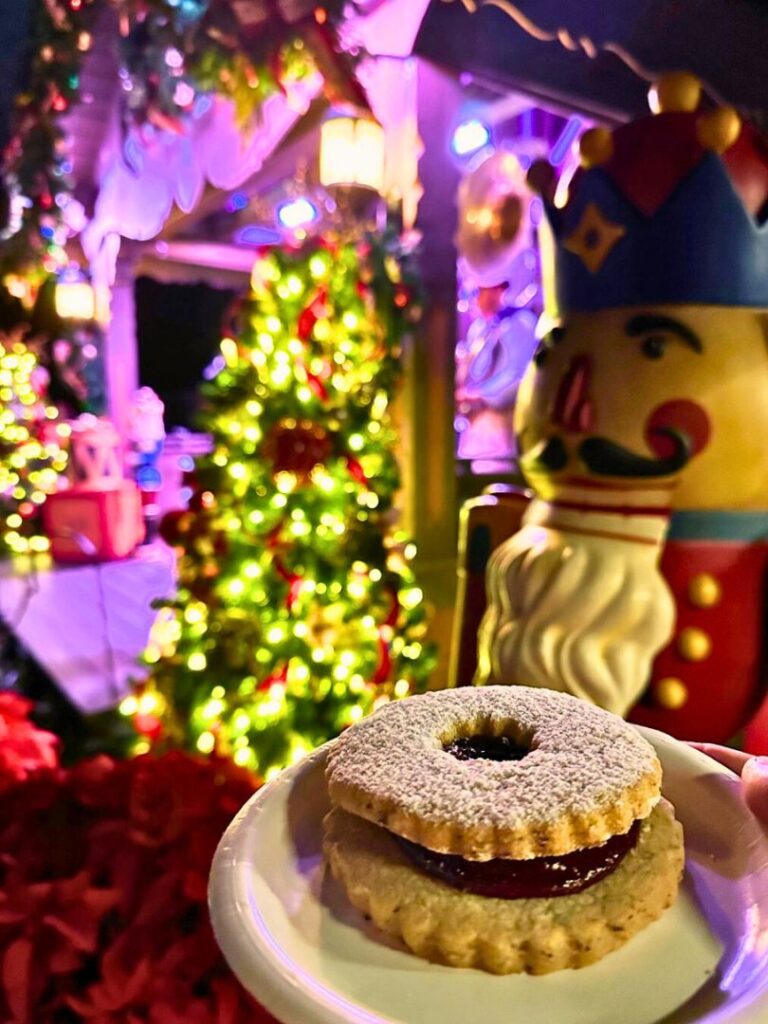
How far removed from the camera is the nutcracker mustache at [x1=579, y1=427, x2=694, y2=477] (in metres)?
1.11

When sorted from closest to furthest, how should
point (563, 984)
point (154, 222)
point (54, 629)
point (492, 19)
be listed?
point (563, 984) → point (492, 19) → point (54, 629) → point (154, 222)

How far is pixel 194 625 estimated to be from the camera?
188 cm

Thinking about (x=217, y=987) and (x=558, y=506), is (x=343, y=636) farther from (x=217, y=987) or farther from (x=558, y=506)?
(x=217, y=987)

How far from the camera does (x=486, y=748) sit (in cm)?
66

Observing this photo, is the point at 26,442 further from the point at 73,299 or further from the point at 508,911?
the point at 508,911

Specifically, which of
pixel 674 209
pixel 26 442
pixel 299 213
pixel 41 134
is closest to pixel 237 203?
pixel 299 213

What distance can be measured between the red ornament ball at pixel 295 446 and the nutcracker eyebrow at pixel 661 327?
2.82 ft

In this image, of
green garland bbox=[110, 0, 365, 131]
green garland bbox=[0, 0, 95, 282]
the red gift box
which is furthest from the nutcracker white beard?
the red gift box

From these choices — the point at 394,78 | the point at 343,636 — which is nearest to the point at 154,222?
the point at 394,78

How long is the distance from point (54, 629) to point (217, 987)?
11.8ft

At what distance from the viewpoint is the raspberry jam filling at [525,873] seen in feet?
1.80

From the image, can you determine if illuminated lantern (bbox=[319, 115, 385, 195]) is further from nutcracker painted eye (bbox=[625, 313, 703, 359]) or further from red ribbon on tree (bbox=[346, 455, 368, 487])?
nutcracker painted eye (bbox=[625, 313, 703, 359])

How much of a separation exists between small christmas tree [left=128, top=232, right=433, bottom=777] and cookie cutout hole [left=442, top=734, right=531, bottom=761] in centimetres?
116

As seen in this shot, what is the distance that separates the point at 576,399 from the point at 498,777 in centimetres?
73
